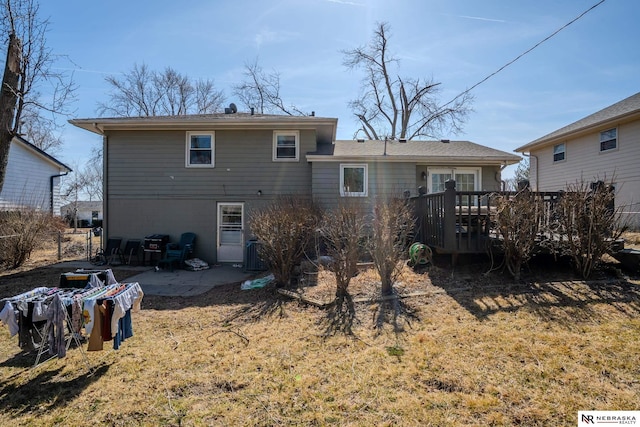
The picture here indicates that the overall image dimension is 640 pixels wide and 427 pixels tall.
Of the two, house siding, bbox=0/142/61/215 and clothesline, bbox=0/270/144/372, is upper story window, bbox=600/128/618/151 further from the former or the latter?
house siding, bbox=0/142/61/215

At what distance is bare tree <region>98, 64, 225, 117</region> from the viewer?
25.3m

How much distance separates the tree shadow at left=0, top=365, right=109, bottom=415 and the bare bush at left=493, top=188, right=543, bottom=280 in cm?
569

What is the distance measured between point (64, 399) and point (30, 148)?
19250 mm

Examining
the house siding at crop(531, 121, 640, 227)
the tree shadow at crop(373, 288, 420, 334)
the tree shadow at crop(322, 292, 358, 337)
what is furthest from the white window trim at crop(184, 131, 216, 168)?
the house siding at crop(531, 121, 640, 227)

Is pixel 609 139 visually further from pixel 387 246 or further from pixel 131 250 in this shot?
pixel 131 250

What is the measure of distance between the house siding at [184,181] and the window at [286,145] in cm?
17

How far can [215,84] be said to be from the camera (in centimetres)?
2625

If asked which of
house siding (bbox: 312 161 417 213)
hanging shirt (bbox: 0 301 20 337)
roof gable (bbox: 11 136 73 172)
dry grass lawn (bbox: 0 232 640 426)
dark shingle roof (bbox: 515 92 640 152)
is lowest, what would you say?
dry grass lawn (bbox: 0 232 640 426)

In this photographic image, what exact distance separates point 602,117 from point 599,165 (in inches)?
74.8

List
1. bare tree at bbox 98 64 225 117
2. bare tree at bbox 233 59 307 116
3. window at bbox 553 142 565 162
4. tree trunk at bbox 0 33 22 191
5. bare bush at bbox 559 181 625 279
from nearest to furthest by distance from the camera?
bare bush at bbox 559 181 625 279 → tree trunk at bbox 0 33 22 191 → window at bbox 553 142 565 162 → bare tree at bbox 233 59 307 116 → bare tree at bbox 98 64 225 117

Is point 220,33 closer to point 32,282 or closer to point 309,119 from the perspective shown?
point 309,119

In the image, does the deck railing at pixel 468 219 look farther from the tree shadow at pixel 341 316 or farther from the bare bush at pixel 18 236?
the bare bush at pixel 18 236

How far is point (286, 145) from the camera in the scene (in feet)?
33.9

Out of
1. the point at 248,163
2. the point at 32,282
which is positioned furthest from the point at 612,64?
the point at 32,282
